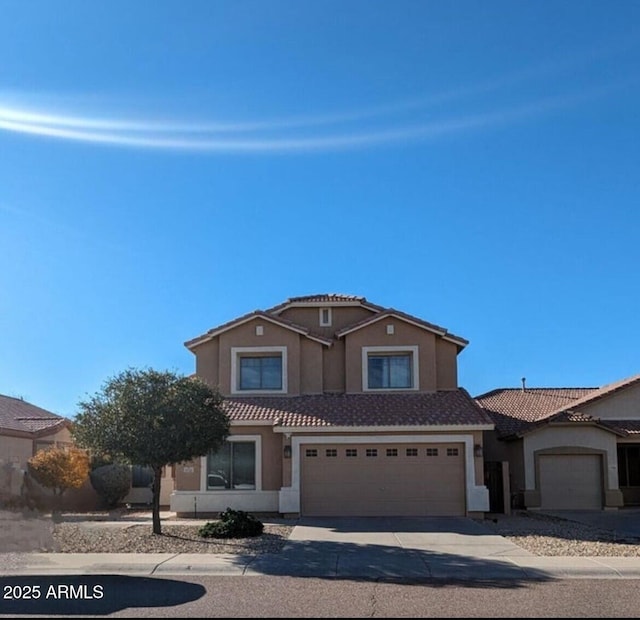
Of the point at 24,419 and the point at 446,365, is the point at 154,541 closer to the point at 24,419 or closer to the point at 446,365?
the point at 446,365

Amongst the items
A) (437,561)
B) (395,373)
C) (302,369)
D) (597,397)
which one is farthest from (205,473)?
(597,397)

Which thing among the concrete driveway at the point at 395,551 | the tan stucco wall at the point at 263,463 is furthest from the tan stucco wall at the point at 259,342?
the concrete driveway at the point at 395,551

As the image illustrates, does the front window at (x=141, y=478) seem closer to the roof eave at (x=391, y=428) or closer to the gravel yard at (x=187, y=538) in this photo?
the gravel yard at (x=187, y=538)

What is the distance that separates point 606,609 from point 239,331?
17.9 m

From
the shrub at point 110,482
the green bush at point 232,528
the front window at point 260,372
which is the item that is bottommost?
the green bush at point 232,528

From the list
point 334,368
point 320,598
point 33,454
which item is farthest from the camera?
point 33,454

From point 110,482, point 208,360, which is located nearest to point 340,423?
point 208,360

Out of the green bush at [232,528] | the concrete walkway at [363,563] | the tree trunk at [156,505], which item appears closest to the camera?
the concrete walkway at [363,563]

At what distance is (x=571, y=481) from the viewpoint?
27.4 metres

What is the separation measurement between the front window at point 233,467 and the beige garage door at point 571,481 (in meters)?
10.3

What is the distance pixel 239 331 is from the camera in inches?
1049

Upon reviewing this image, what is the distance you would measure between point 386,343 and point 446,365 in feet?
7.30

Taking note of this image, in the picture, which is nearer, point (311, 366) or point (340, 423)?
point (340, 423)

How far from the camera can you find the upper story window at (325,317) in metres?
28.0
